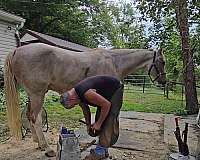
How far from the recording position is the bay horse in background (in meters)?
4.52

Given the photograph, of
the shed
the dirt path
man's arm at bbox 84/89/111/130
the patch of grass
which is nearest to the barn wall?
the shed

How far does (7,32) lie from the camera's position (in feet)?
42.5

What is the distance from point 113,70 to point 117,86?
132cm

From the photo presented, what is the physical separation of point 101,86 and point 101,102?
20 cm

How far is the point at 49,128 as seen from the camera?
604cm

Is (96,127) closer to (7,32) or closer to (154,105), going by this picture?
(154,105)

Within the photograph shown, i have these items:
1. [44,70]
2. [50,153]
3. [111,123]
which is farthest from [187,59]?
[111,123]

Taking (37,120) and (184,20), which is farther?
(184,20)

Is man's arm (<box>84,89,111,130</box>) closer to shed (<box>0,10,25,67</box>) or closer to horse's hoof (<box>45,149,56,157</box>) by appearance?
horse's hoof (<box>45,149,56,157</box>)

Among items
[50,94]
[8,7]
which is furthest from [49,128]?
[8,7]

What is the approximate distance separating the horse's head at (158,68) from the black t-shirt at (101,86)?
6.11 ft

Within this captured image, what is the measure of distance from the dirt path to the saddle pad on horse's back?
75 centimetres

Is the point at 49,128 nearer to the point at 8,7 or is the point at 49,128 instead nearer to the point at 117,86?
the point at 117,86

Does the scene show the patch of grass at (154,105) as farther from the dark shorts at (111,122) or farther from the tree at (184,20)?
the dark shorts at (111,122)
